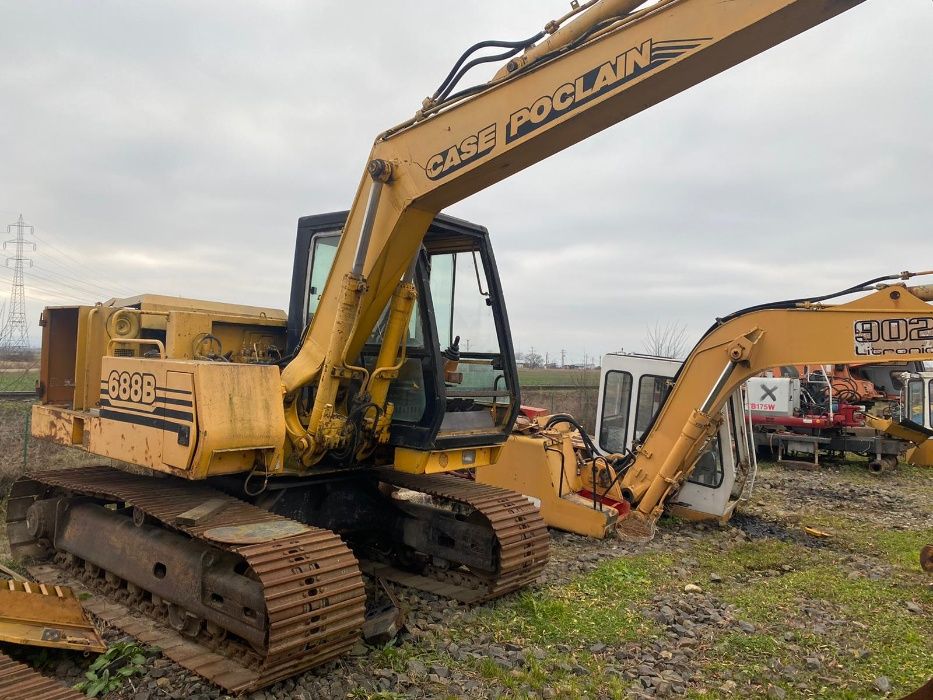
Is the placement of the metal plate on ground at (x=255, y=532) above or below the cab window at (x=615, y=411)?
below

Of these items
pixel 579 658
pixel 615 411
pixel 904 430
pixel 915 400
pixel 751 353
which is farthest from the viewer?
pixel 915 400

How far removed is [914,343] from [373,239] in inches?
184

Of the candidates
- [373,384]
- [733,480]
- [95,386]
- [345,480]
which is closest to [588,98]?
[373,384]

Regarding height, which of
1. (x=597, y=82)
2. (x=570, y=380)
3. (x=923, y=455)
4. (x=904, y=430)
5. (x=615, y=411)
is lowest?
(x=923, y=455)

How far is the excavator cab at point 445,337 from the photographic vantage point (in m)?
4.73

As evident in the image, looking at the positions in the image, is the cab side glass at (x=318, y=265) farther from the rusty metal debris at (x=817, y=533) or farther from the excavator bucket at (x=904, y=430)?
the excavator bucket at (x=904, y=430)

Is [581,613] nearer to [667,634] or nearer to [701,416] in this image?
[667,634]

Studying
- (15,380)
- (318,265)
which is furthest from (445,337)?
(15,380)

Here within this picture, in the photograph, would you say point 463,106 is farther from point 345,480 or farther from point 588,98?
point 345,480

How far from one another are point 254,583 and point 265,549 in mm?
228

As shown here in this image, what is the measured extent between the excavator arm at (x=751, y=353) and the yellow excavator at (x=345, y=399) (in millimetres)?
234

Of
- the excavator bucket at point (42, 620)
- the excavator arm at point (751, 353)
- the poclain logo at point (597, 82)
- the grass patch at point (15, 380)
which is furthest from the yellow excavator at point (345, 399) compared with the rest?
the grass patch at point (15, 380)

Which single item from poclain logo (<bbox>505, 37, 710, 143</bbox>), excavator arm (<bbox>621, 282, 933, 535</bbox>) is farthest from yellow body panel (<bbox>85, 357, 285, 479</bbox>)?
excavator arm (<bbox>621, 282, 933, 535</bbox>)

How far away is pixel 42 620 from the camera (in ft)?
13.1
